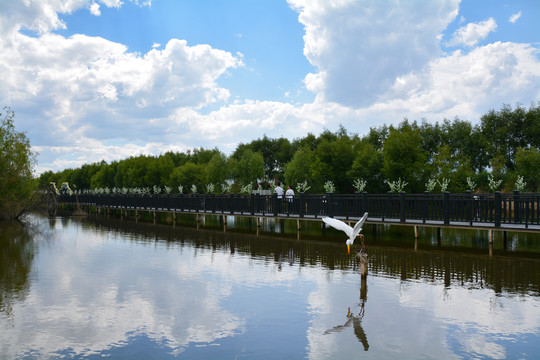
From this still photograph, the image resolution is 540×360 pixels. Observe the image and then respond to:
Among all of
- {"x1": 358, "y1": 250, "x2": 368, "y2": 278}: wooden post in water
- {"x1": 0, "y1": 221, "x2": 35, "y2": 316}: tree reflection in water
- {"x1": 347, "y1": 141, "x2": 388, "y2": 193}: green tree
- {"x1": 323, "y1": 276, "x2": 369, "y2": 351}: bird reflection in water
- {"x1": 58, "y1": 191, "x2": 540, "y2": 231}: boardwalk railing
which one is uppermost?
{"x1": 347, "y1": 141, "x2": 388, "y2": 193}: green tree

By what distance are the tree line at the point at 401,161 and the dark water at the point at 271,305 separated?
16547 millimetres

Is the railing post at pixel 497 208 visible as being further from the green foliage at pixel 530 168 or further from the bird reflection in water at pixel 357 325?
the green foliage at pixel 530 168

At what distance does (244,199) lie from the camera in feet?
87.7

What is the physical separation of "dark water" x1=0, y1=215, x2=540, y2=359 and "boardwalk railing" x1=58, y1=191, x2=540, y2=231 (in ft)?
4.92

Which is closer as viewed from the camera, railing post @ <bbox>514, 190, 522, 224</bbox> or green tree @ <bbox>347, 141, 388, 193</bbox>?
railing post @ <bbox>514, 190, 522, 224</bbox>

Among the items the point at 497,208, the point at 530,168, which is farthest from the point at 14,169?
the point at 530,168

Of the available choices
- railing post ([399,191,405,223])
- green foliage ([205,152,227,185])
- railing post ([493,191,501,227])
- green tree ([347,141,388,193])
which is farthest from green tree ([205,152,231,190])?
railing post ([493,191,501,227])

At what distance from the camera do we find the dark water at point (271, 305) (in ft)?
21.7

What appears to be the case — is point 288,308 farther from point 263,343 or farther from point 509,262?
point 509,262

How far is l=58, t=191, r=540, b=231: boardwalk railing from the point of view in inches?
641

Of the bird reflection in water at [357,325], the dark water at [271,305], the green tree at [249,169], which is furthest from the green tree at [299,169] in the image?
the bird reflection in water at [357,325]

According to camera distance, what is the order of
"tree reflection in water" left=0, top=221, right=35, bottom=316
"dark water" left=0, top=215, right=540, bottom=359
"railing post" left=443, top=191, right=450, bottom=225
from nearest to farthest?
"dark water" left=0, top=215, right=540, bottom=359, "tree reflection in water" left=0, top=221, right=35, bottom=316, "railing post" left=443, top=191, right=450, bottom=225

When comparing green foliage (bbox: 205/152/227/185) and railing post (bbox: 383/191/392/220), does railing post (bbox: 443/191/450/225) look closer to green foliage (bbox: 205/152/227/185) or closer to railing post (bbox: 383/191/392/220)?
railing post (bbox: 383/191/392/220)

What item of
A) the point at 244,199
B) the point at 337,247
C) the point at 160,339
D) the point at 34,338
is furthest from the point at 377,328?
the point at 244,199
